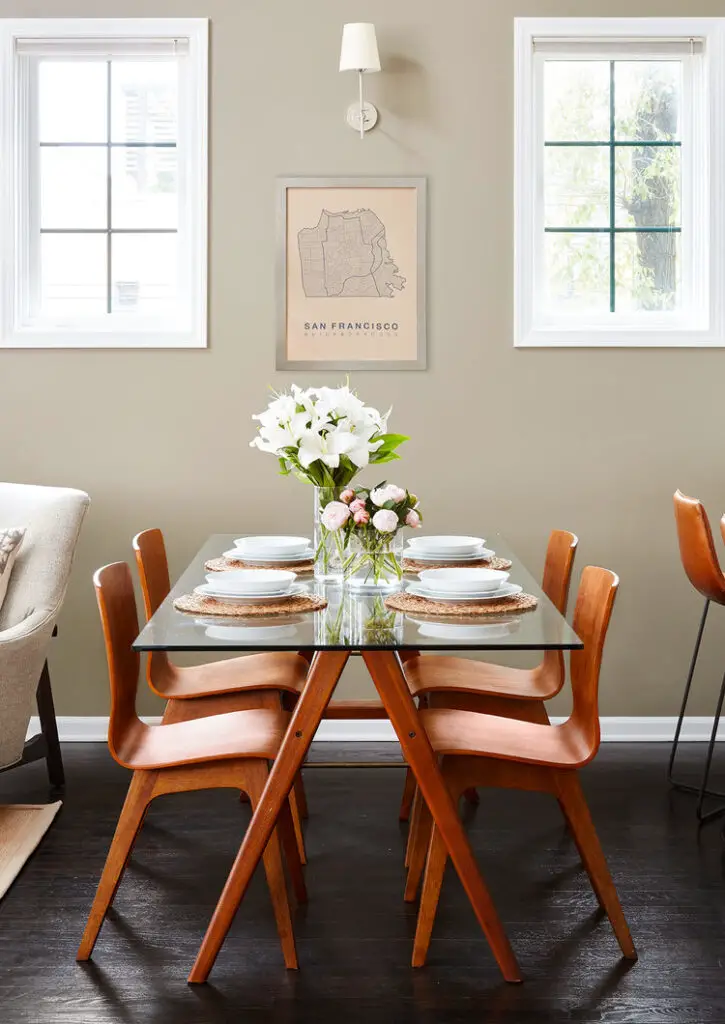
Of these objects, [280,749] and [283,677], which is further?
[283,677]

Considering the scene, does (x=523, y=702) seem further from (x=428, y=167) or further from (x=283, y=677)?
(x=428, y=167)

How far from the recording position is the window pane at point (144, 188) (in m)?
3.83

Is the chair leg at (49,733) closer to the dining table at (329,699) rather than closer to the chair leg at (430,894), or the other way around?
the dining table at (329,699)

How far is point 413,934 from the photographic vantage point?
2.35m

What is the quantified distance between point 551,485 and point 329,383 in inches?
35.6

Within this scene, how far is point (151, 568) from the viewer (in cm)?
279

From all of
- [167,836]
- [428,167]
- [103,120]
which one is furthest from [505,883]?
[103,120]

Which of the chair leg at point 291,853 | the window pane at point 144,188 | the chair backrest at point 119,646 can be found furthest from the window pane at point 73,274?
the chair leg at point 291,853

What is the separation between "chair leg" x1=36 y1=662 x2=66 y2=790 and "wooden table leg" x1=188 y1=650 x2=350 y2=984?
1381 millimetres

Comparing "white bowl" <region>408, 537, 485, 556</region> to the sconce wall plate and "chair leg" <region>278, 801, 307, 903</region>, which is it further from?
the sconce wall plate

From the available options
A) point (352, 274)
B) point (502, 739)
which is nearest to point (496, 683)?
point (502, 739)

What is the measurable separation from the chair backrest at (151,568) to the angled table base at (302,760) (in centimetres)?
74

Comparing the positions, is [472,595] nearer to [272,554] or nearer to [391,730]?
[272,554]

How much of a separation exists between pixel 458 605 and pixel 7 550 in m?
1.58
